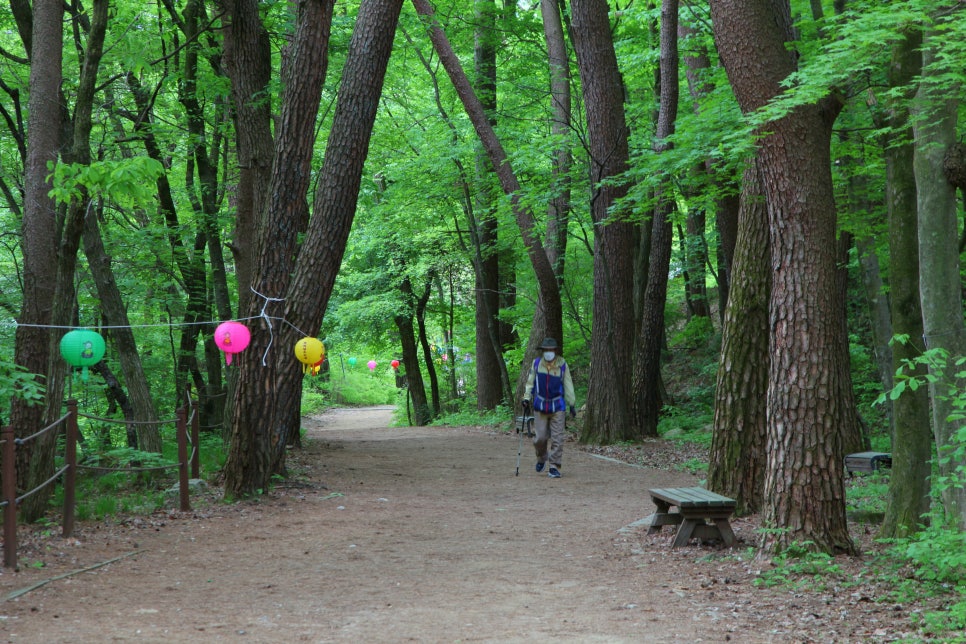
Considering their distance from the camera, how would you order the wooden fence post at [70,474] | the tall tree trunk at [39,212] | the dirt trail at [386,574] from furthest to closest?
the tall tree trunk at [39,212] < the wooden fence post at [70,474] < the dirt trail at [386,574]

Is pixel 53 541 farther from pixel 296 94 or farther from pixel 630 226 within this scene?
pixel 630 226

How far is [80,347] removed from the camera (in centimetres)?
Result: 777

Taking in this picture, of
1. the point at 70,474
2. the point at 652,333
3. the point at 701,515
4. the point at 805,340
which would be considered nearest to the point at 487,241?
the point at 652,333

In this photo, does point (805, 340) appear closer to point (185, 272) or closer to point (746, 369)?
point (746, 369)

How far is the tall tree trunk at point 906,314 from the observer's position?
619 cm

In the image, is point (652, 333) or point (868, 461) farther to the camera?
point (652, 333)

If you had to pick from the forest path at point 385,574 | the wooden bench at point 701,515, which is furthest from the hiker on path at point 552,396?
the wooden bench at point 701,515

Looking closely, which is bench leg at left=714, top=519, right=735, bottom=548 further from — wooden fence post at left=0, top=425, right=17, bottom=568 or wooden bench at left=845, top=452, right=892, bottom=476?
wooden fence post at left=0, top=425, right=17, bottom=568

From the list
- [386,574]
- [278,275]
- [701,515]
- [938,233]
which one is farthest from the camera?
[278,275]

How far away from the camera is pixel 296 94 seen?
31.0 ft

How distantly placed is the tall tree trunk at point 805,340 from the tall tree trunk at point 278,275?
551 centimetres

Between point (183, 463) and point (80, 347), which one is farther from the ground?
point (80, 347)

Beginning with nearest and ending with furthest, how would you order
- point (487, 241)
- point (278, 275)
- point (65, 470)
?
point (65, 470) < point (278, 275) < point (487, 241)

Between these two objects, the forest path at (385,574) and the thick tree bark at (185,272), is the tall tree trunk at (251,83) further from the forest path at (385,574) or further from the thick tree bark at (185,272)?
the thick tree bark at (185,272)
